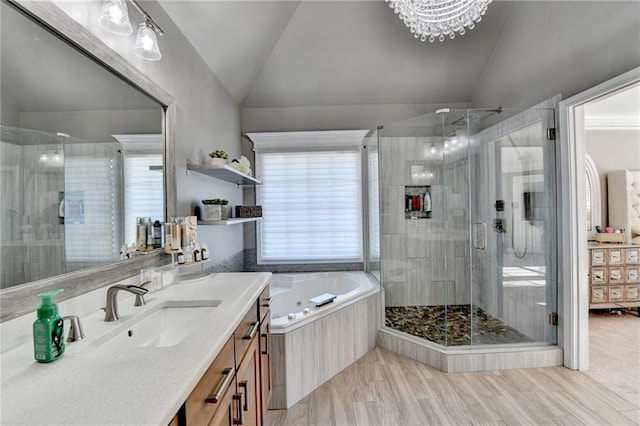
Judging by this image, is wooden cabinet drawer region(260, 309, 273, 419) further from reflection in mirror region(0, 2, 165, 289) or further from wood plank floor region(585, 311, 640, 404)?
wood plank floor region(585, 311, 640, 404)

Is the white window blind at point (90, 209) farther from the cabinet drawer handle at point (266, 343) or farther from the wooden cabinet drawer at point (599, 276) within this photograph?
the wooden cabinet drawer at point (599, 276)

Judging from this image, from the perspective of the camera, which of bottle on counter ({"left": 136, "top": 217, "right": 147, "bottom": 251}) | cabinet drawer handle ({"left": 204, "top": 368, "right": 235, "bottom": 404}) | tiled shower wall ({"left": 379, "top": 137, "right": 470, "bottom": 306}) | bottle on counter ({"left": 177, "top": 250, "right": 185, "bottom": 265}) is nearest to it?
cabinet drawer handle ({"left": 204, "top": 368, "right": 235, "bottom": 404})

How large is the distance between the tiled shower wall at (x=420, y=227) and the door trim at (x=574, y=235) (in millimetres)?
801

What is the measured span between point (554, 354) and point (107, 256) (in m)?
3.24

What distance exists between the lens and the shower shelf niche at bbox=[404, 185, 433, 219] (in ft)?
11.2

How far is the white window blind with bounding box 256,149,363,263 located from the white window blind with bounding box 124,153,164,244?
1.97m

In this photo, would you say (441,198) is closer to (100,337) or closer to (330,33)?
(330,33)

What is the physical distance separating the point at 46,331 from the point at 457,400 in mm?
2284

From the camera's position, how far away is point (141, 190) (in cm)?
159

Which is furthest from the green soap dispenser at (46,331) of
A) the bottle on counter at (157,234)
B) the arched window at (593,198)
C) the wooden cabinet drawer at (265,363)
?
the arched window at (593,198)

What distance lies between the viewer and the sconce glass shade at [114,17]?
49.3 inches

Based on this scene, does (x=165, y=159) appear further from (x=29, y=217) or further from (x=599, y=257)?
(x=599, y=257)

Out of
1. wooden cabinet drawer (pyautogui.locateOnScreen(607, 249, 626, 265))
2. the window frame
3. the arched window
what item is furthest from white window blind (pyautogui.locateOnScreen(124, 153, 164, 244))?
the arched window

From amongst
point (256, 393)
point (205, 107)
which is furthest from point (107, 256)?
point (205, 107)
